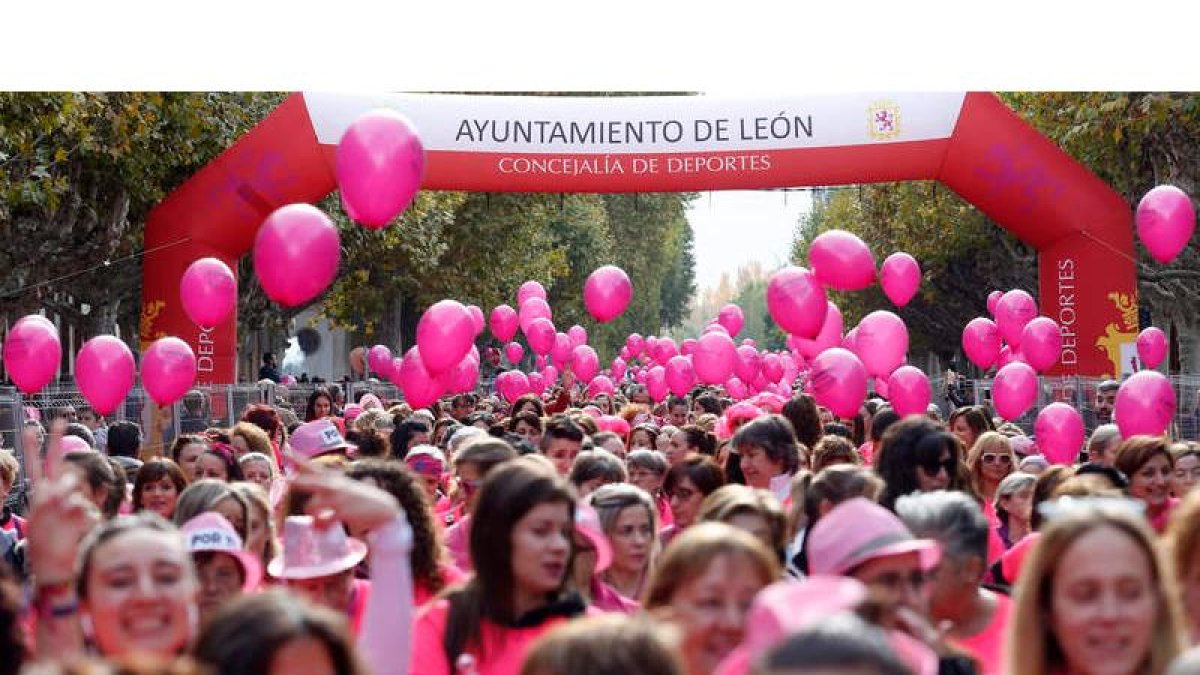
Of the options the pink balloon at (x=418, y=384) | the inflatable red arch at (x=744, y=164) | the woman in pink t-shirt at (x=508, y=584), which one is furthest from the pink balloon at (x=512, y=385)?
the woman in pink t-shirt at (x=508, y=584)

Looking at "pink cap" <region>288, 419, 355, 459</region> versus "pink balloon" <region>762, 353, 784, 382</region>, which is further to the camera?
"pink balloon" <region>762, 353, 784, 382</region>

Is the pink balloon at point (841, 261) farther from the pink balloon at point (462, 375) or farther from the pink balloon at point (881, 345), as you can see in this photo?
the pink balloon at point (462, 375)

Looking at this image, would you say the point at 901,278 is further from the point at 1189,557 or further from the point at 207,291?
the point at 1189,557

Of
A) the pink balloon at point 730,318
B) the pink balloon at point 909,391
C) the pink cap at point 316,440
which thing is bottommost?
the pink cap at point 316,440

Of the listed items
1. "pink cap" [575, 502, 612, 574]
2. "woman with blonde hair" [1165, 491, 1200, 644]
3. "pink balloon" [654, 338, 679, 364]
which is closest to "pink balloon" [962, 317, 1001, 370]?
"pink balloon" [654, 338, 679, 364]

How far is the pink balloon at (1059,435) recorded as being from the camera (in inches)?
463

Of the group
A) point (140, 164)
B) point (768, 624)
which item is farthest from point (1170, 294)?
point (768, 624)

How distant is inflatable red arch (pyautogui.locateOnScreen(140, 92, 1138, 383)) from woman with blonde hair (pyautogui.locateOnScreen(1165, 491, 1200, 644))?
1386 centimetres

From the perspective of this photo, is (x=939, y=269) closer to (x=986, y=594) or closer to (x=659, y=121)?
(x=659, y=121)

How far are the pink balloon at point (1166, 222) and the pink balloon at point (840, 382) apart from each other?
2430mm

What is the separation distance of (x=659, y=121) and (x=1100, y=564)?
1509 centimetres

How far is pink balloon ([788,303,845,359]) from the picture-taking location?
1577 centimetres

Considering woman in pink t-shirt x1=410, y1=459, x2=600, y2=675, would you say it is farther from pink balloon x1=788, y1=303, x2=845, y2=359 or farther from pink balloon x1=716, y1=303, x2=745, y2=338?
pink balloon x1=716, y1=303, x2=745, y2=338

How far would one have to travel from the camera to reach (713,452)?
10797 mm
